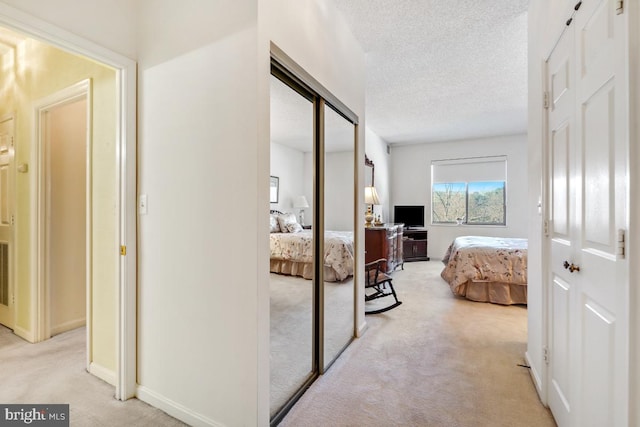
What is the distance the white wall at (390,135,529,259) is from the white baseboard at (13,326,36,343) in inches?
263

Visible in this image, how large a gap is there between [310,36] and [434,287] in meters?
3.91

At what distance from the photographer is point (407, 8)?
2.39 metres

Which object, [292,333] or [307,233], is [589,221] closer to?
[307,233]

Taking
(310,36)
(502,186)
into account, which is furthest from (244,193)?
(502,186)

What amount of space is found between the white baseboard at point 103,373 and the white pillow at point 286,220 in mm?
1432

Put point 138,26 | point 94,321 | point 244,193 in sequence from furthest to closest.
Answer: point 94,321
point 138,26
point 244,193

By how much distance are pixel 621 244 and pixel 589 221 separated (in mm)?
300

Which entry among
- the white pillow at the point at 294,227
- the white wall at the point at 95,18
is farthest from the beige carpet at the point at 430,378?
the white wall at the point at 95,18

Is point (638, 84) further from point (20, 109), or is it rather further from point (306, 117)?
point (20, 109)

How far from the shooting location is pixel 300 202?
225 centimetres

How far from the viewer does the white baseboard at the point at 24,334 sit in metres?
2.61

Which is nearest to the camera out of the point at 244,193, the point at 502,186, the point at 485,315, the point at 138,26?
the point at 244,193

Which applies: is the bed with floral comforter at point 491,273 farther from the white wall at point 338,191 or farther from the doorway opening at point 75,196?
the doorway opening at point 75,196

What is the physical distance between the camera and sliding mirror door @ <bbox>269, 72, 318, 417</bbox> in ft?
5.84
